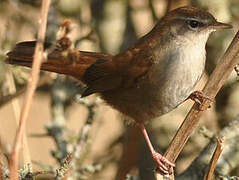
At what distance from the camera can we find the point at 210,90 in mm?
2602

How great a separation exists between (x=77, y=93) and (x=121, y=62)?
107 centimetres

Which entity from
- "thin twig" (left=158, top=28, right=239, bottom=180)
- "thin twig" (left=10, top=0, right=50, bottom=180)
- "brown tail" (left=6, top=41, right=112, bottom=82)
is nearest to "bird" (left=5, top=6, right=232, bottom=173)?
"brown tail" (left=6, top=41, right=112, bottom=82)

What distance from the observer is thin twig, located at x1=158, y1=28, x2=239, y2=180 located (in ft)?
8.09

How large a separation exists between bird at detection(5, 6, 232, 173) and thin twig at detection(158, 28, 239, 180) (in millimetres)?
348

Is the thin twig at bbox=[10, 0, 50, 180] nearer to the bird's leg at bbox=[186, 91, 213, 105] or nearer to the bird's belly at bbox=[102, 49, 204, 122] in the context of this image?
the bird's leg at bbox=[186, 91, 213, 105]

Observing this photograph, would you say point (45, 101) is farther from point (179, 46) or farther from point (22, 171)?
point (22, 171)

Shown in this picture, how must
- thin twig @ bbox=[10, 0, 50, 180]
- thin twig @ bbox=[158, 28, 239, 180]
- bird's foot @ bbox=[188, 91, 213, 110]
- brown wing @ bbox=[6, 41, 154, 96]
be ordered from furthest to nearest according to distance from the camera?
brown wing @ bbox=[6, 41, 154, 96] → bird's foot @ bbox=[188, 91, 213, 110] → thin twig @ bbox=[158, 28, 239, 180] → thin twig @ bbox=[10, 0, 50, 180]

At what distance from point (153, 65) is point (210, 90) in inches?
29.7

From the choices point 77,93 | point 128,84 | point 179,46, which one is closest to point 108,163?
point 77,93

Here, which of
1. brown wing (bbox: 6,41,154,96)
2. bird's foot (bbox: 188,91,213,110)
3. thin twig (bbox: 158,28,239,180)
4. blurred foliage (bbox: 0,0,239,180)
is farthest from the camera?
blurred foliage (bbox: 0,0,239,180)

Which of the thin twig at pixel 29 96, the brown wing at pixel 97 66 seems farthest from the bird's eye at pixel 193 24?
the thin twig at pixel 29 96

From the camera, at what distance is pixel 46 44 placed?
124 inches

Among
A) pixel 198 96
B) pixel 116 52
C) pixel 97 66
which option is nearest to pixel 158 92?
pixel 198 96

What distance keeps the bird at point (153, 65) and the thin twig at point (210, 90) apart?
348 mm
